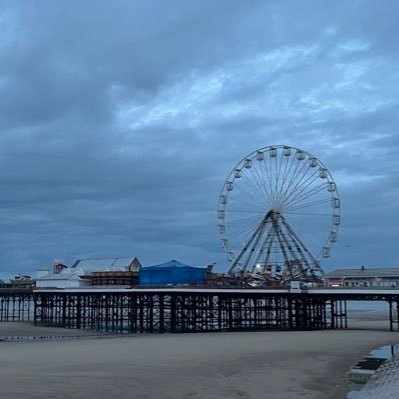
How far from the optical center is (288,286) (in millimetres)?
Answer: 44125

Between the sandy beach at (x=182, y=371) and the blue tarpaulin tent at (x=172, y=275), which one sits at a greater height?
the blue tarpaulin tent at (x=172, y=275)

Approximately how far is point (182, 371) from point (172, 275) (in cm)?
3274

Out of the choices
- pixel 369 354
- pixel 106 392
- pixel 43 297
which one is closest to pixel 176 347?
pixel 369 354

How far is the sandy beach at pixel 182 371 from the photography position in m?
14.2

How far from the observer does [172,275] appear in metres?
50.8

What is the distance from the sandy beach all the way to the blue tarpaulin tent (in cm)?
2182

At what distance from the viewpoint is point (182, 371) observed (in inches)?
714

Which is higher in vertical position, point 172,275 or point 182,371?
point 172,275

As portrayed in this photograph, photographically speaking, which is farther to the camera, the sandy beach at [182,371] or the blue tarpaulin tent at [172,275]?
the blue tarpaulin tent at [172,275]

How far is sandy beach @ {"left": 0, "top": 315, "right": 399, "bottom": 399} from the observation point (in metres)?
14.2

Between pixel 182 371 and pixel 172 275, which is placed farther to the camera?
pixel 172 275

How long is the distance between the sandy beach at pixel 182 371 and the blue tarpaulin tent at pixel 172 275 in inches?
859

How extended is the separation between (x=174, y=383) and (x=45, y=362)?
684 centimetres

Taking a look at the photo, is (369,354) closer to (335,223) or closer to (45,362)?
(45,362)
